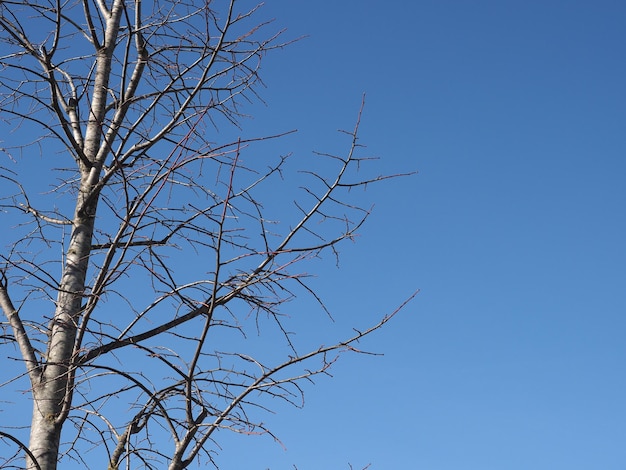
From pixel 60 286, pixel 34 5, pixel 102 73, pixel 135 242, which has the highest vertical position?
pixel 34 5

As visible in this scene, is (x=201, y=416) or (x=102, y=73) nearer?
(x=201, y=416)

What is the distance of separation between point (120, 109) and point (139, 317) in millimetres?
1181

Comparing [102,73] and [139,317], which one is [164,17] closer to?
[102,73]

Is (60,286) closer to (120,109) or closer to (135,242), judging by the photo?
(135,242)

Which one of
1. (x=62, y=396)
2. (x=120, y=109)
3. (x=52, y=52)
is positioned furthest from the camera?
(x=120, y=109)

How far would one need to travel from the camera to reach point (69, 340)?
385cm

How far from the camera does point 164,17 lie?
483 centimetres

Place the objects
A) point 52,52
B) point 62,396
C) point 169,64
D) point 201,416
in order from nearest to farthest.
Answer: point 201,416
point 62,396
point 52,52
point 169,64

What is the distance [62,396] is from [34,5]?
7.12 feet

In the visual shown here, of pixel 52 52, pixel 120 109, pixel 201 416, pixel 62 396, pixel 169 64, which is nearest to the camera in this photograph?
pixel 201 416

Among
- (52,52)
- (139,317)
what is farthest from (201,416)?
(52,52)

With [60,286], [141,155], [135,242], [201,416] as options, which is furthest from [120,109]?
[201,416]

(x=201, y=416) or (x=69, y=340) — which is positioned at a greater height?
(x=69, y=340)

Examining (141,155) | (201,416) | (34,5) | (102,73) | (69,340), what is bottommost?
(201,416)
